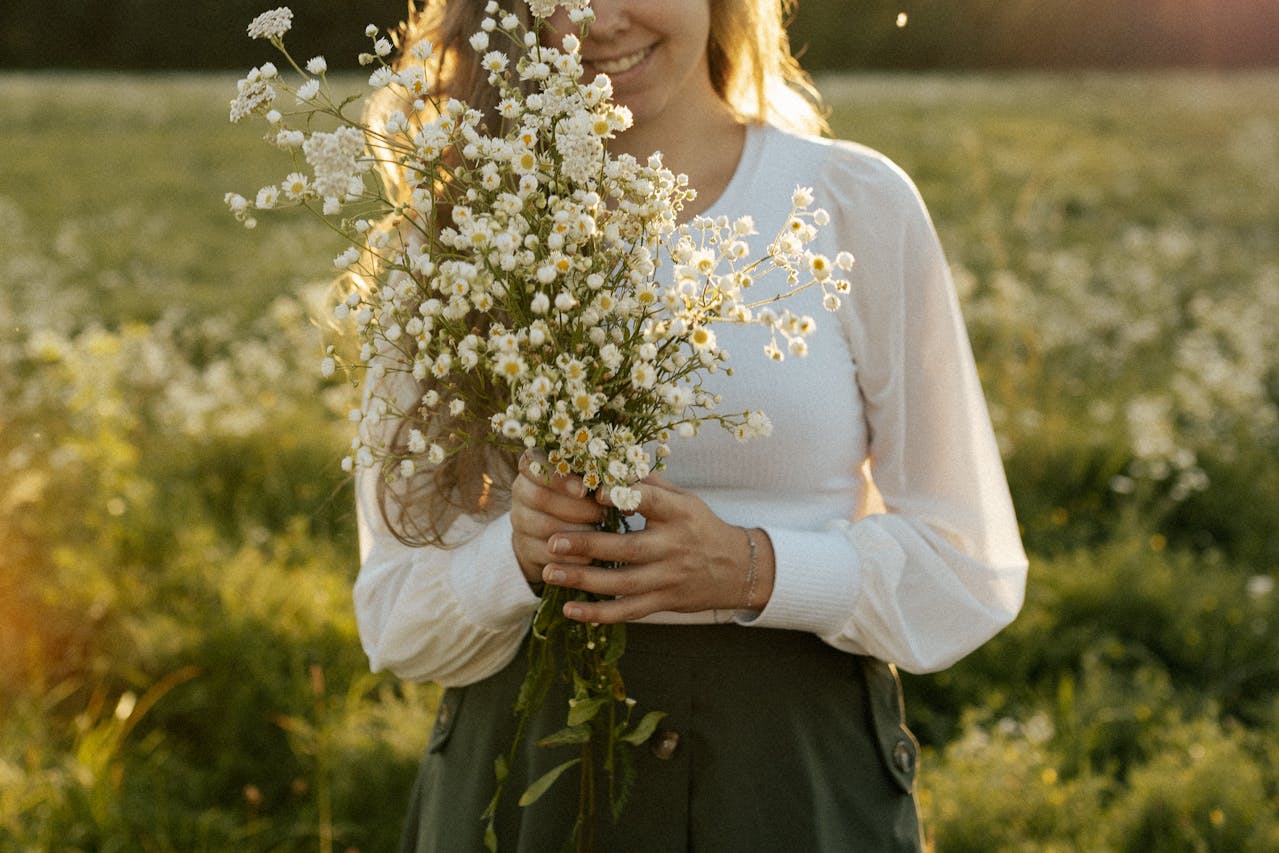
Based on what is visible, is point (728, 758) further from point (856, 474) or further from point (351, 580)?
point (351, 580)

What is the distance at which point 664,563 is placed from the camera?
5.79 ft

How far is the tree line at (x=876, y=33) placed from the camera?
28.0 meters

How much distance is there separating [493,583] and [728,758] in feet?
1.49

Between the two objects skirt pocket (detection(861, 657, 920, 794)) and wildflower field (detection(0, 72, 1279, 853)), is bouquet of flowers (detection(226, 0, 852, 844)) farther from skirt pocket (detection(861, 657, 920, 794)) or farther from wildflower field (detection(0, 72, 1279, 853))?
wildflower field (detection(0, 72, 1279, 853))

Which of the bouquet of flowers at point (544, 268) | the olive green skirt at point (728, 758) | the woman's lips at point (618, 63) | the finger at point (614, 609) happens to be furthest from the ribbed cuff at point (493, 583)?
the woman's lips at point (618, 63)

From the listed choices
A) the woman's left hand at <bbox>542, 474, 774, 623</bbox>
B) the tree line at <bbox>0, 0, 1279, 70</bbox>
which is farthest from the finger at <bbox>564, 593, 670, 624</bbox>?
the tree line at <bbox>0, 0, 1279, 70</bbox>

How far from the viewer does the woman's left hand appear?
5.55 ft

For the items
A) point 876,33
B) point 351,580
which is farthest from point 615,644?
point 876,33

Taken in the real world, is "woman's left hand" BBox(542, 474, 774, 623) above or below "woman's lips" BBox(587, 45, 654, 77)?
below

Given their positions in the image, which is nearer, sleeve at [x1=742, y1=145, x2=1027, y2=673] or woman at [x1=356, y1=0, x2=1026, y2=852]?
woman at [x1=356, y1=0, x2=1026, y2=852]

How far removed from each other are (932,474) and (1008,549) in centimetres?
18

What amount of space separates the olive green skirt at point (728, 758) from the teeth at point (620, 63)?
890mm

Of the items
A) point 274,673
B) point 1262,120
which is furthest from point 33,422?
point 1262,120

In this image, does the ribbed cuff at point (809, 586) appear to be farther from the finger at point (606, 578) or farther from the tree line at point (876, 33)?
the tree line at point (876, 33)
